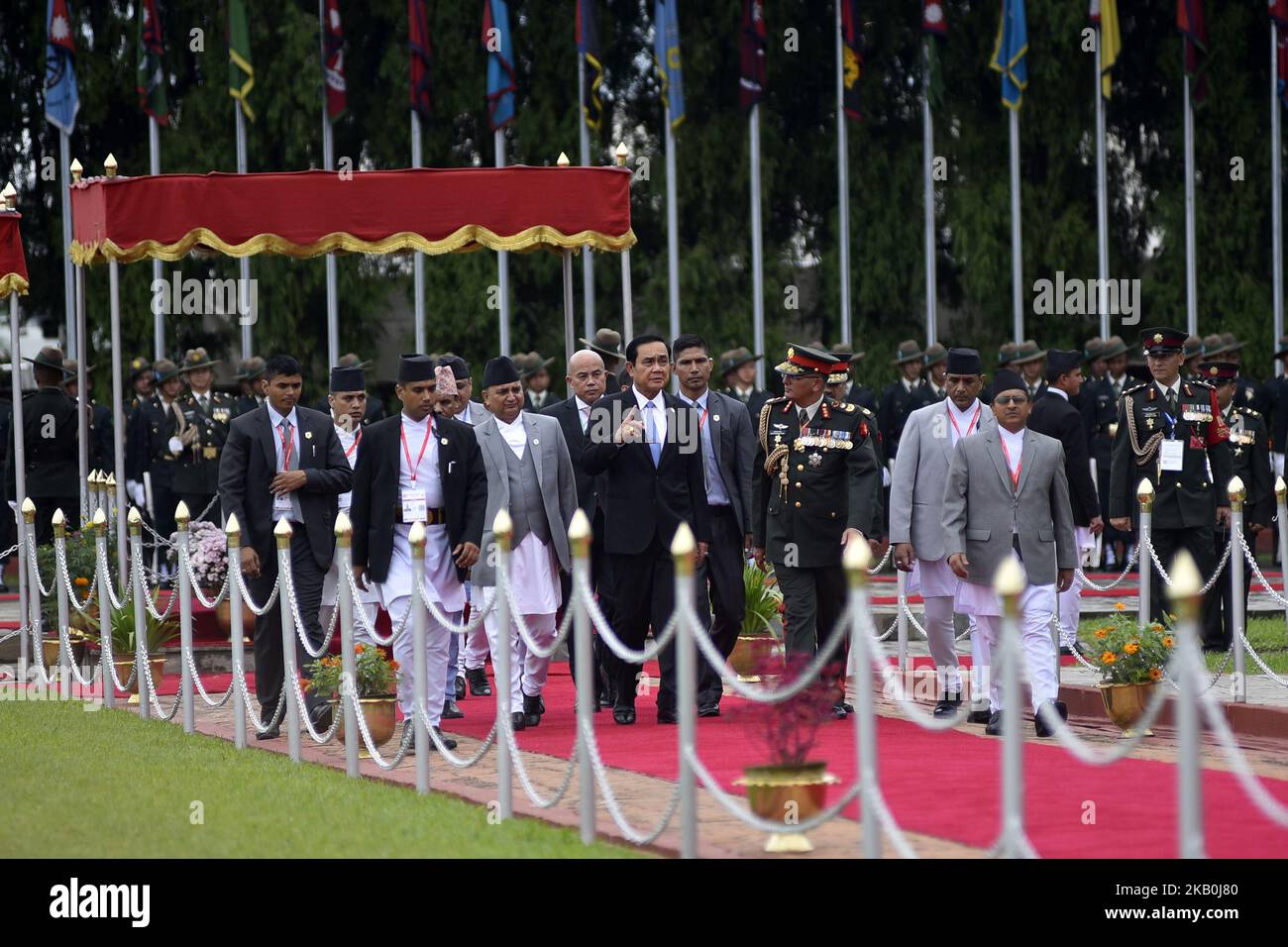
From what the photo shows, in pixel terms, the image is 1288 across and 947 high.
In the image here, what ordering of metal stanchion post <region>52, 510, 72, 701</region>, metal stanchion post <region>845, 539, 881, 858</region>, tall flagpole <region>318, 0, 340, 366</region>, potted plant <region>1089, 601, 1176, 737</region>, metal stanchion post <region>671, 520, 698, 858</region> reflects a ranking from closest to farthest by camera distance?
metal stanchion post <region>845, 539, 881, 858</region> < metal stanchion post <region>671, 520, 698, 858</region> < potted plant <region>1089, 601, 1176, 737</region> < metal stanchion post <region>52, 510, 72, 701</region> < tall flagpole <region>318, 0, 340, 366</region>

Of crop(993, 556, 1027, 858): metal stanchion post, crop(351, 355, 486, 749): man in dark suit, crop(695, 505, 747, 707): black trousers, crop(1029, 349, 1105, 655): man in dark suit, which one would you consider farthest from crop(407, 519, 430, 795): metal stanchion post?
crop(1029, 349, 1105, 655): man in dark suit

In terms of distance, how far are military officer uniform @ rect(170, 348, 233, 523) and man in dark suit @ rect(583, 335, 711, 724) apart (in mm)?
8478

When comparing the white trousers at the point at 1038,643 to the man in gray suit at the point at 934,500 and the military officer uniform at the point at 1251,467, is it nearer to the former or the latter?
the man in gray suit at the point at 934,500

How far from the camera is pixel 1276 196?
27062 millimetres

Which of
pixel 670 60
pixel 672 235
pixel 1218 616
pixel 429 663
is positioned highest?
pixel 670 60

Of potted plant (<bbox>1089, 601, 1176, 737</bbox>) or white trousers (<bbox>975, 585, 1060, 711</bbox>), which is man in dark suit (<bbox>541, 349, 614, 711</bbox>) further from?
potted plant (<bbox>1089, 601, 1176, 737</bbox>)

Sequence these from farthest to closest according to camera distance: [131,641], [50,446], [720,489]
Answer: [50,446]
[131,641]
[720,489]

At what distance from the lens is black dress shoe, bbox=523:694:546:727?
473 inches

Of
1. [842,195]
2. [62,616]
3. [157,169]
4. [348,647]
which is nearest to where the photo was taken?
[348,647]

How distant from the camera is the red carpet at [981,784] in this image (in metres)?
7.50

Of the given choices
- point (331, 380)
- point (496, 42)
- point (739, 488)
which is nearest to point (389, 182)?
point (331, 380)

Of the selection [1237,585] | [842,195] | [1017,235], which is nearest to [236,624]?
[1237,585]

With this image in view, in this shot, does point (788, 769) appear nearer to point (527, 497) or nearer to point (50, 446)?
point (527, 497)

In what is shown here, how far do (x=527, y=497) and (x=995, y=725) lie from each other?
2.96 m
